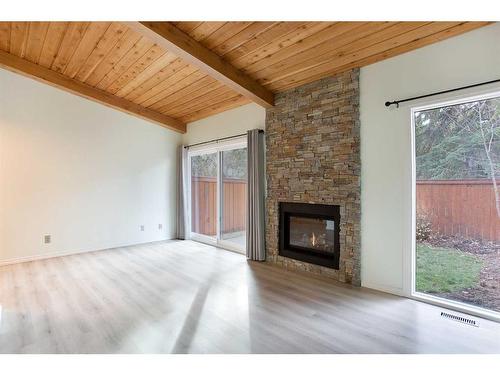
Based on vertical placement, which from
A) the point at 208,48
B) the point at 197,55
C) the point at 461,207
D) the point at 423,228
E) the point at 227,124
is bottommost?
the point at 423,228

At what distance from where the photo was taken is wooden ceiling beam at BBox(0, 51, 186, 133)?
434 cm

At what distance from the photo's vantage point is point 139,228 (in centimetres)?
594

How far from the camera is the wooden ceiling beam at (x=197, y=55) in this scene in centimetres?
292

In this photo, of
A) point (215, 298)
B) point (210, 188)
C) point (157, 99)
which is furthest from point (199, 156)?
point (215, 298)

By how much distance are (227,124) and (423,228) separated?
3.66m

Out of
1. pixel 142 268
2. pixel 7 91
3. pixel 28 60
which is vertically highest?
pixel 28 60

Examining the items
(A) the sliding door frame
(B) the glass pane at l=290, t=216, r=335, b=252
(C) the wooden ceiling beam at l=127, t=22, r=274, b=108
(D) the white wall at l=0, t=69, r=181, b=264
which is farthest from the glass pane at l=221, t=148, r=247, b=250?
(A) the sliding door frame

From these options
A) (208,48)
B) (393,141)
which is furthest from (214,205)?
(393,141)

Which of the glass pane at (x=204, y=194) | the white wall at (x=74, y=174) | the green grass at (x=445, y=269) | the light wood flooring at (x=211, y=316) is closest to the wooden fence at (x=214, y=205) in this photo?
the glass pane at (x=204, y=194)

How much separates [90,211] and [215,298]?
353cm

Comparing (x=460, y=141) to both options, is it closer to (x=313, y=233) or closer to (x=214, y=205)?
(x=313, y=233)

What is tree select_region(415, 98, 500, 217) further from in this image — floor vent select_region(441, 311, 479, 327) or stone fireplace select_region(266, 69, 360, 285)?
floor vent select_region(441, 311, 479, 327)

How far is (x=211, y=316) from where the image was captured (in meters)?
2.61
